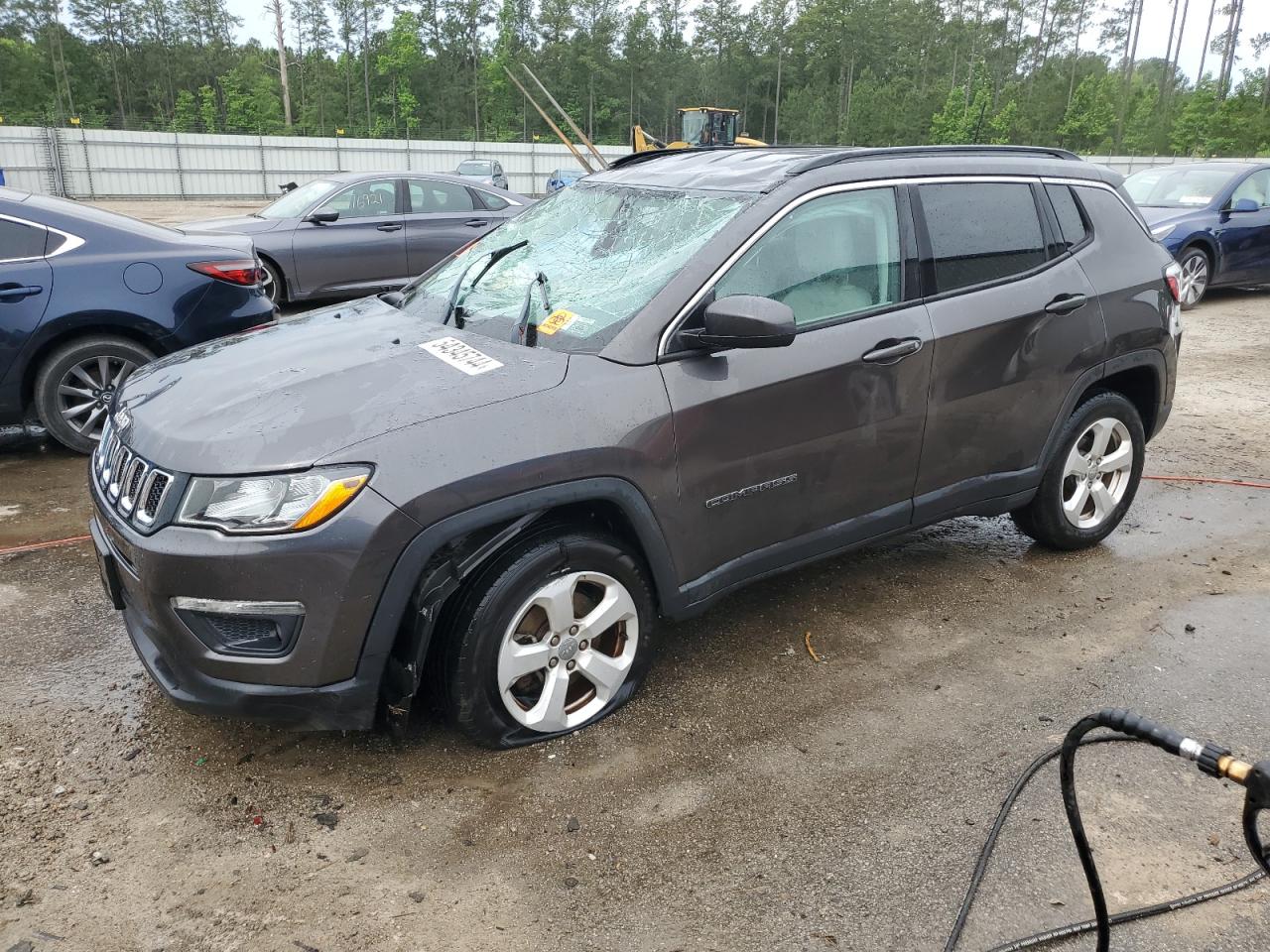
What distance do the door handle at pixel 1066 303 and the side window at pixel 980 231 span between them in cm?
17

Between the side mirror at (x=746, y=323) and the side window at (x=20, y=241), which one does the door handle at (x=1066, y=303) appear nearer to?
the side mirror at (x=746, y=323)

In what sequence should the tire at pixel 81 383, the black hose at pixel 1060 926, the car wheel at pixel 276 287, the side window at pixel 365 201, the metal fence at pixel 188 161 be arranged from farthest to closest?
1. the metal fence at pixel 188 161
2. the side window at pixel 365 201
3. the car wheel at pixel 276 287
4. the tire at pixel 81 383
5. the black hose at pixel 1060 926

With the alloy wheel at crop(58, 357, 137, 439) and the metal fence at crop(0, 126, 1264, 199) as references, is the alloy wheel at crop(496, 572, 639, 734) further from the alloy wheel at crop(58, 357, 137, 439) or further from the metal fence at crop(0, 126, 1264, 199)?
the metal fence at crop(0, 126, 1264, 199)

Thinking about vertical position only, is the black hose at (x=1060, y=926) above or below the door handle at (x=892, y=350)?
below

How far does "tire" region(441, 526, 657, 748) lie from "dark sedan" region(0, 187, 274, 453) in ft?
12.6

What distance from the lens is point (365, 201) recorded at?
10469mm

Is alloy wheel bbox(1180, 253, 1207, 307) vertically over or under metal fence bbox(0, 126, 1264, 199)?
under

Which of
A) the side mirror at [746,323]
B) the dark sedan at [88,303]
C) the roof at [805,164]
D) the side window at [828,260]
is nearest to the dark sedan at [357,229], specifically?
the dark sedan at [88,303]

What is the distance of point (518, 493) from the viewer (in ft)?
9.06

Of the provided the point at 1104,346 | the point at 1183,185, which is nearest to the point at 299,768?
the point at 1104,346

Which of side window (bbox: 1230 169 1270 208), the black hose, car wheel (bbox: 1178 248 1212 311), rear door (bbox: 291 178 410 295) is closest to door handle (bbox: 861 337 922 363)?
the black hose

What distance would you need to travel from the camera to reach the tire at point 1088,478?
170 inches

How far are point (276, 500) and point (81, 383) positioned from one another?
379cm

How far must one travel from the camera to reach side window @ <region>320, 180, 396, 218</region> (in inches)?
406
